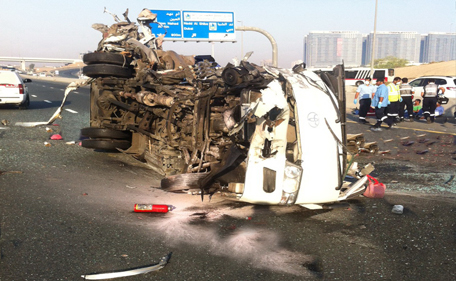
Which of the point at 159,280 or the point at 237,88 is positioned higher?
the point at 237,88

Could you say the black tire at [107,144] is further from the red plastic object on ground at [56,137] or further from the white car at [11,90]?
the white car at [11,90]

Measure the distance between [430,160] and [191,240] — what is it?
257 inches

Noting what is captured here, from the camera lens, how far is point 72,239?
4.33 m

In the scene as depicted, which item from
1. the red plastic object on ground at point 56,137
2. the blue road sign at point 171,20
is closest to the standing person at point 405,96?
the red plastic object on ground at point 56,137

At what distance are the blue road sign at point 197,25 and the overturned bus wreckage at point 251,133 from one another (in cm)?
2204

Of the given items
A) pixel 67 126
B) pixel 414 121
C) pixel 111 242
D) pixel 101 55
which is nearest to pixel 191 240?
pixel 111 242

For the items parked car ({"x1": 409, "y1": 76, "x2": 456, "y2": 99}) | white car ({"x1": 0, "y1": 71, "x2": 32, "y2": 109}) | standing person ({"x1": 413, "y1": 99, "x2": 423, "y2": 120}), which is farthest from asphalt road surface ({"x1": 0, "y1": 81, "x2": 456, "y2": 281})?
parked car ({"x1": 409, "y1": 76, "x2": 456, "y2": 99})

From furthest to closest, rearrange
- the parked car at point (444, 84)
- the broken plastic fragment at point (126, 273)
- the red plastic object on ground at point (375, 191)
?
the parked car at point (444, 84)
the red plastic object on ground at point (375, 191)
the broken plastic fragment at point (126, 273)

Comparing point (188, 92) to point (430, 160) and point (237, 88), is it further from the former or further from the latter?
point (430, 160)

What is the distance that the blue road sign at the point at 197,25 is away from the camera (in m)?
→ 28.4

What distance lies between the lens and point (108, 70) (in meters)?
7.77

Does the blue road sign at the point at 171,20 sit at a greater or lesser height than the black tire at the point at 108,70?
greater

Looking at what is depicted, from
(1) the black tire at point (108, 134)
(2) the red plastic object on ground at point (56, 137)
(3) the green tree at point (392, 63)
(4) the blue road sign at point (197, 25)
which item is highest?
(4) the blue road sign at point (197, 25)

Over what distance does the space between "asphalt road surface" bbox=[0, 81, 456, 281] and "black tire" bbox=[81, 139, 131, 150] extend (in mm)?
761
